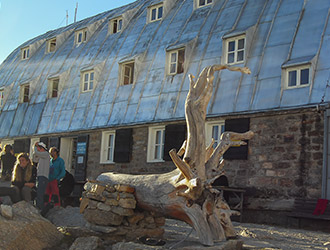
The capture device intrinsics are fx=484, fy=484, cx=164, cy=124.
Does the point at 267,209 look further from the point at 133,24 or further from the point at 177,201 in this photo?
the point at 133,24

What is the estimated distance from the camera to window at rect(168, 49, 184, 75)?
17.9m

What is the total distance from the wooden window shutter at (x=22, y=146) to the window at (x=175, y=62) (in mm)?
8773

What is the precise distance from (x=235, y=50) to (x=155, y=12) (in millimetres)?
6153

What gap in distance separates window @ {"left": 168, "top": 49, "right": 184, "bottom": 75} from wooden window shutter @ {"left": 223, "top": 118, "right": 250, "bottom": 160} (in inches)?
143

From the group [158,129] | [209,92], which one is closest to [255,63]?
[158,129]

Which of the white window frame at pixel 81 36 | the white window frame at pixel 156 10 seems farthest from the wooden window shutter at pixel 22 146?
the white window frame at pixel 156 10

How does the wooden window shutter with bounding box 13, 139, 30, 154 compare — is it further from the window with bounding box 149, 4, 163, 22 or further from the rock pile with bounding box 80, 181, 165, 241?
the rock pile with bounding box 80, 181, 165, 241

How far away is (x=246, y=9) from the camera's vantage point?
17.0m

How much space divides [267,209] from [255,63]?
4.59 metres

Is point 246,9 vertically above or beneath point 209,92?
above

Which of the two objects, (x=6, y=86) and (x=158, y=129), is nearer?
(x=158, y=129)

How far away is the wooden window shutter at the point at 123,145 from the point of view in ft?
59.8

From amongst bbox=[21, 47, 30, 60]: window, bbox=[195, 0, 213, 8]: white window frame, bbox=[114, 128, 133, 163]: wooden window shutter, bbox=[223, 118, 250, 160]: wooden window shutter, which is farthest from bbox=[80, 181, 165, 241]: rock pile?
bbox=[21, 47, 30, 60]: window

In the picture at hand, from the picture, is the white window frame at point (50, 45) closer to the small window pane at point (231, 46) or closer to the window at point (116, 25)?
the window at point (116, 25)
